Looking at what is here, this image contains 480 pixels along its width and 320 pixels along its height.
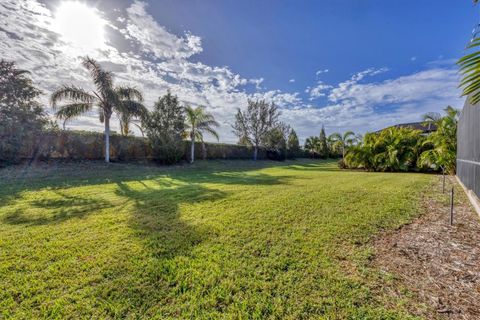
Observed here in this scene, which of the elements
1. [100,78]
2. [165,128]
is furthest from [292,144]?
[100,78]

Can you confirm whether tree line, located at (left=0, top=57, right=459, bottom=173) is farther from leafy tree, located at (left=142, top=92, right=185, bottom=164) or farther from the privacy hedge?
the privacy hedge

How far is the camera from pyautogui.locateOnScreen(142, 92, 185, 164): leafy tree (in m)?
15.2

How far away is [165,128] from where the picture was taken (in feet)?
51.3

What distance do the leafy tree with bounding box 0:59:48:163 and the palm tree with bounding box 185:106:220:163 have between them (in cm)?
960

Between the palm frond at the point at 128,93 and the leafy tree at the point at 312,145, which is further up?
the palm frond at the point at 128,93

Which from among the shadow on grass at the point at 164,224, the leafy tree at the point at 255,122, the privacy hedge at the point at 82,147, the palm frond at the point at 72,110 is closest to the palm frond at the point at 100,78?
the palm frond at the point at 72,110

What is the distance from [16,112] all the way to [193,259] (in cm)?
1444

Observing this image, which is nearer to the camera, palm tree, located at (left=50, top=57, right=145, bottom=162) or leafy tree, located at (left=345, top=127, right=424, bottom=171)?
palm tree, located at (left=50, top=57, right=145, bottom=162)

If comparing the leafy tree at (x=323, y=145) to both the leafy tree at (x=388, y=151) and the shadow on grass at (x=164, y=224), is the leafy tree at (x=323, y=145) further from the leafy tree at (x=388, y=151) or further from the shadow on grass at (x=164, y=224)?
the shadow on grass at (x=164, y=224)

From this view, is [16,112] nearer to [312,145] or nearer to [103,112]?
[103,112]

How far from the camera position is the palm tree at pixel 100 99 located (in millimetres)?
11797

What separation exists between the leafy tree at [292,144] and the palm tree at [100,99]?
1003 inches

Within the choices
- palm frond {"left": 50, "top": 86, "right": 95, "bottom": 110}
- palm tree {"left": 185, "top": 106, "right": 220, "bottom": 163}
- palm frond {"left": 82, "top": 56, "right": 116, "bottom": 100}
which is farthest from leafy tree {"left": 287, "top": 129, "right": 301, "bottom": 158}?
palm frond {"left": 50, "top": 86, "right": 95, "bottom": 110}

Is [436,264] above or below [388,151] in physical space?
below
